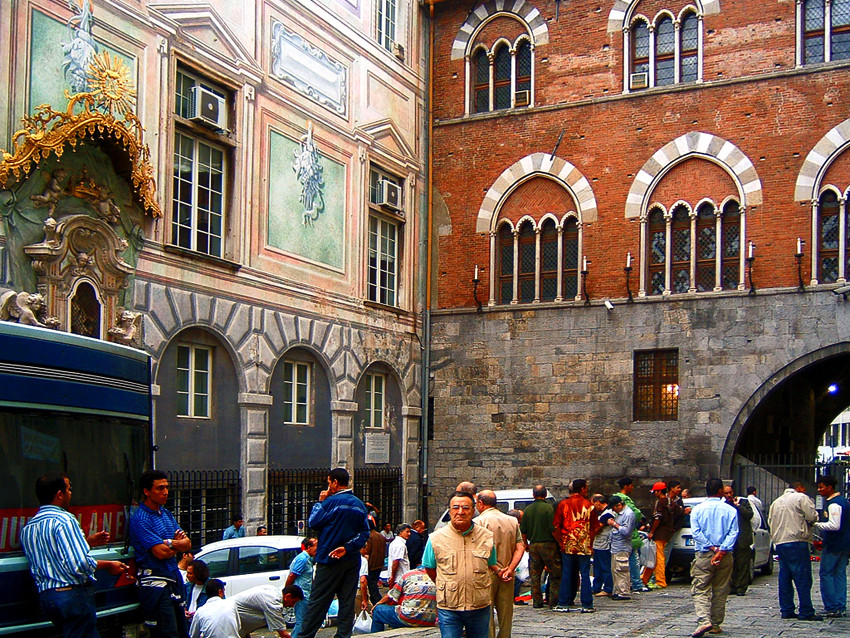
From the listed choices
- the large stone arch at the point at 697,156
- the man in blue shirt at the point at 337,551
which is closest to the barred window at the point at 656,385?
the large stone arch at the point at 697,156

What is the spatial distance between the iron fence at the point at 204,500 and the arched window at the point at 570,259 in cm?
894

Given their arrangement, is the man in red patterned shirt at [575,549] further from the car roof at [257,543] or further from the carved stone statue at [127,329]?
the carved stone statue at [127,329]

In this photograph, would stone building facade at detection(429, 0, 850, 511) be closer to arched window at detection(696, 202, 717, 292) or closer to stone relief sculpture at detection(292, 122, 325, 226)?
arched window at detection(696, 202, 717, 292)

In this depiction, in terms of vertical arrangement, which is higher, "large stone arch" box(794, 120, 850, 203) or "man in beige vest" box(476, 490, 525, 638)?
"large stone arch" box(794, 120, 850, 203)

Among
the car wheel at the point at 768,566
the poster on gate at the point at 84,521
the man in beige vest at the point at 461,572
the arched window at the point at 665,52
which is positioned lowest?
the car wheel at the point at 768,566

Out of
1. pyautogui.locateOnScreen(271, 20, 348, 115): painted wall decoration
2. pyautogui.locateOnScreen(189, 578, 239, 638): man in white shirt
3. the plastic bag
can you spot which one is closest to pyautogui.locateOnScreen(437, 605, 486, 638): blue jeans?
pyautogui.locateOnScreen(189, 578, 239, 638): man in white shirt

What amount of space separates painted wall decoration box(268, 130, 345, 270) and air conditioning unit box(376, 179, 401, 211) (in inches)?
61.8

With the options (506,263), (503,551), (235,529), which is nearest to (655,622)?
(503,551)

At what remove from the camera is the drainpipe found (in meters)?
26.3

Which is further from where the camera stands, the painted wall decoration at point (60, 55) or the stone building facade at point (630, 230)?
the stone building facade at point (630, 230)

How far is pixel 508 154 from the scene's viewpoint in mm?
26328

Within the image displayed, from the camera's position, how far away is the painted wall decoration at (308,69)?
862 inches

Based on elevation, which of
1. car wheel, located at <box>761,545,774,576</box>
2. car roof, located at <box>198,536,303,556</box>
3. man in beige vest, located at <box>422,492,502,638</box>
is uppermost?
man in beige vest, located at <box>422,492,502,638</box>

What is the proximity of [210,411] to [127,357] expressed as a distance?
373 inches
